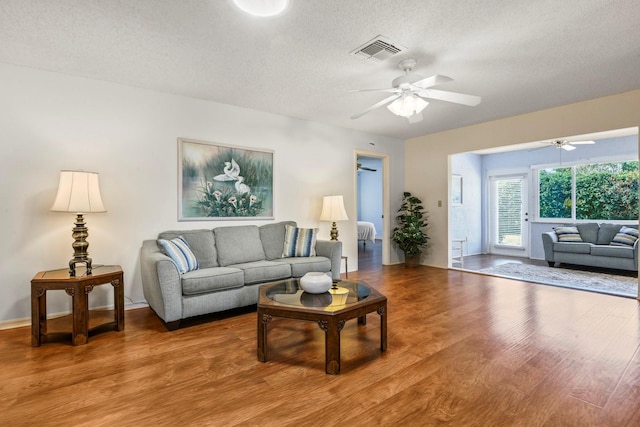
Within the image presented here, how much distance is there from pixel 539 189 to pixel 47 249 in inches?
329

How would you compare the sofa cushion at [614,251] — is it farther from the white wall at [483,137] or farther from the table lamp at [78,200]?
the table lamp at [78,200]

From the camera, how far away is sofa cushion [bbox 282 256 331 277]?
12.2ft

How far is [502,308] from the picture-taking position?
11.2ft

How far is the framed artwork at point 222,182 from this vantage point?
150 inches

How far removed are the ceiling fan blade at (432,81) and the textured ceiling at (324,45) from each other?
0.30 meters

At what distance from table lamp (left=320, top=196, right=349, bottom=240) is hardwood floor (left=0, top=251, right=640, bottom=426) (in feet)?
5.68

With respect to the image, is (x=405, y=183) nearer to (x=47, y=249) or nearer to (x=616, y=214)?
(x=616, y=214)

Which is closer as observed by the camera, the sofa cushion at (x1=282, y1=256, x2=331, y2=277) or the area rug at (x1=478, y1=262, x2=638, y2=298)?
the sofa cushion at (x1=282, y1=256, x2=331, y2=277)

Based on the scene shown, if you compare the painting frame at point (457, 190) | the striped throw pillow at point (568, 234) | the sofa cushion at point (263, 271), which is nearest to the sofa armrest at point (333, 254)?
the sofa cushion at point (263, 271)

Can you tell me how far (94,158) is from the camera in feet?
10.8

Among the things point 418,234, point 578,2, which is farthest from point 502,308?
point 578,2

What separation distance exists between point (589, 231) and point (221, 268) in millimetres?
6434

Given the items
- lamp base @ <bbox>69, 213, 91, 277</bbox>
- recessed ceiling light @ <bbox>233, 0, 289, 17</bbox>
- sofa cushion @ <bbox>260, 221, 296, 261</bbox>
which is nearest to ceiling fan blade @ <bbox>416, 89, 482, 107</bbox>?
recessed ceiling light @ <bbox>233, 0, 289, 17</bbox>

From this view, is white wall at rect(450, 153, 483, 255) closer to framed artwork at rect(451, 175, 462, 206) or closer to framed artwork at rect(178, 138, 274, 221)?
framed artwork at rect(451, 175, 462, 206)
